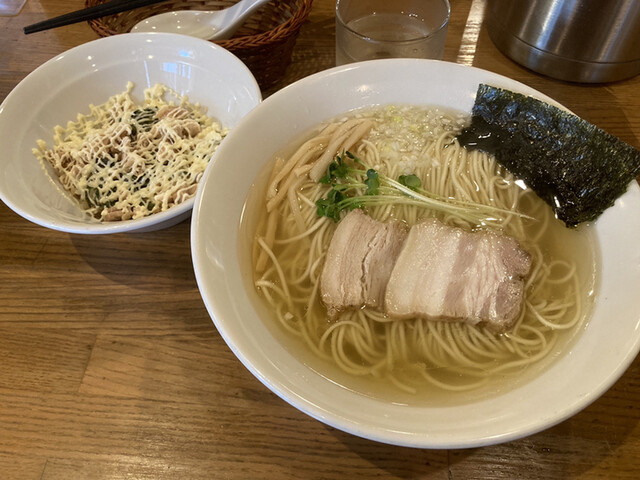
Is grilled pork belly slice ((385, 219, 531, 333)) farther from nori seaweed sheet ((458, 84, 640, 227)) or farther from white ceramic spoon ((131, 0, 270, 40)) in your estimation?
white ceramic spoon ((131, 0, 270, 40))

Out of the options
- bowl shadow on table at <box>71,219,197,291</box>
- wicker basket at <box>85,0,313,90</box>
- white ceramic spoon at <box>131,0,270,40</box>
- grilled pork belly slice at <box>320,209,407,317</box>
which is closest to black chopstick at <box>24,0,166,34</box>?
wicker basket at <box>85,0,313,90</box>

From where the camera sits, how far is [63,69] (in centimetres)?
190

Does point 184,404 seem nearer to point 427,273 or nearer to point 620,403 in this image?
point 427,273

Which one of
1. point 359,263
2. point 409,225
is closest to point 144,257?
point 359,263

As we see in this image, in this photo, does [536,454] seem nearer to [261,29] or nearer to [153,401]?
[153,401]

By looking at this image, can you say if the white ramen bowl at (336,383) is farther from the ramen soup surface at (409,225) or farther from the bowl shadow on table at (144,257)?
the bowl shadow on table at (144,257)

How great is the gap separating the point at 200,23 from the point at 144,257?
4.18ft

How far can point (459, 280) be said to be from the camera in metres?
1.33

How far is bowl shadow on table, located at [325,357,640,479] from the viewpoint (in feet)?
3.92

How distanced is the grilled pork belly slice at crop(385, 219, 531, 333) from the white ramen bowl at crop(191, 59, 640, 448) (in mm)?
213

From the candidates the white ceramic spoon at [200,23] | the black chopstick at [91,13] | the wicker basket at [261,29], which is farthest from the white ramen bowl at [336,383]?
the black chopstick at [91,13]

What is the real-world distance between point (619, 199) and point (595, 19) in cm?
90

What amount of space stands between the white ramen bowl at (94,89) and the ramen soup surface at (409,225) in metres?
0.33

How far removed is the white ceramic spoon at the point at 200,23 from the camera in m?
2.09
